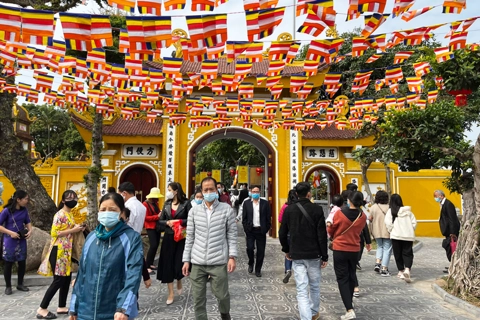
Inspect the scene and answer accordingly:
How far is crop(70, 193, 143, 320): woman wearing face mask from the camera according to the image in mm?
2430

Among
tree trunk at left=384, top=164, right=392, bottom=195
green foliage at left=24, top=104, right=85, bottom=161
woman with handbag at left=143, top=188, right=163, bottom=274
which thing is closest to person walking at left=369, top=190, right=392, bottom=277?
woman with handbag at left=143, top=188, right=163, bottom=274

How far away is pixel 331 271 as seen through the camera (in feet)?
23.9

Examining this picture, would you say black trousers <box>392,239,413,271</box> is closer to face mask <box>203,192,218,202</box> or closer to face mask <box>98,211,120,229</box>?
face mask <box>203,192,218,202</box>

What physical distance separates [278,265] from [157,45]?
5590 mm

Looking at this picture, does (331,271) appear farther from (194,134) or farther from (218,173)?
(218,173)

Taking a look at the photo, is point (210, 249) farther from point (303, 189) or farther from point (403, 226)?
point (403, 226)

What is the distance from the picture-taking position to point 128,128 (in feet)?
42.9

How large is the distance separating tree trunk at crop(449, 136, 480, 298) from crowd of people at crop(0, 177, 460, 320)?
2.99ft

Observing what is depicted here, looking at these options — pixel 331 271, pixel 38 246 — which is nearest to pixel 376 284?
pixel 331 271

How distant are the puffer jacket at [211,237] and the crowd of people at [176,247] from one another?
1cm

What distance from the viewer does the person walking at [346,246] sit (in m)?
4.31

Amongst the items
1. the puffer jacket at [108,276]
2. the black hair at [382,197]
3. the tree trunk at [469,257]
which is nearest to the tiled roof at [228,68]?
the black hair at [382,197]

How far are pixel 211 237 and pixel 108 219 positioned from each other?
1363mm

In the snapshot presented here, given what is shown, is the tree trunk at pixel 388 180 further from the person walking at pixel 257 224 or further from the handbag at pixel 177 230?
the handbag at pixel 177 230
